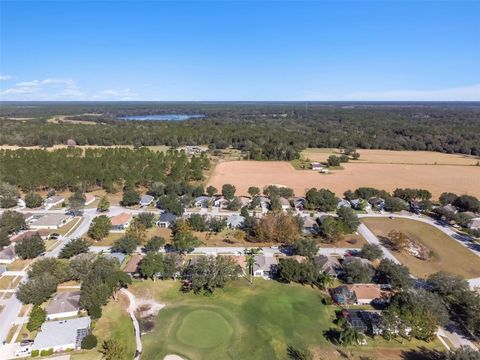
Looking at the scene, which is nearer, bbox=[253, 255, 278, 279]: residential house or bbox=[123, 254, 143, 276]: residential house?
bbox=[123, 254, 143, 276]: residential house

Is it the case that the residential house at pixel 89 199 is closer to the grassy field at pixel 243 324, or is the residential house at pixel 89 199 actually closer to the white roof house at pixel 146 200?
the white roof house at pixel 146 200

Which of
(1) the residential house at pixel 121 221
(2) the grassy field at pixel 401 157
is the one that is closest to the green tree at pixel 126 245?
(1) the residential house at pixel 121 221

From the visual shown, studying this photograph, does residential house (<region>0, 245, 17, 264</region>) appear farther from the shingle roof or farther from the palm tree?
the palm tree

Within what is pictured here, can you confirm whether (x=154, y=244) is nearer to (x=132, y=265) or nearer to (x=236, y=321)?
(x=132, y=265)

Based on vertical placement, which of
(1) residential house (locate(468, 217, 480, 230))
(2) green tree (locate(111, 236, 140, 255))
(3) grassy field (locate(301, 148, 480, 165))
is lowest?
(3) grassy field (locate(301, 148, 480, 165))

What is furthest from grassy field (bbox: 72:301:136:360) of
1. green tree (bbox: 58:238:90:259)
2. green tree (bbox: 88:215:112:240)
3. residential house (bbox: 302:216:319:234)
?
residential house (bbox: 302:216:319:234)
